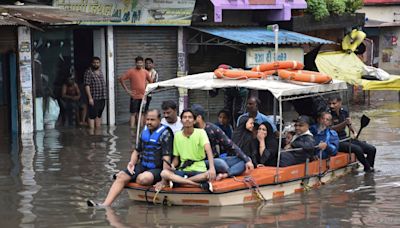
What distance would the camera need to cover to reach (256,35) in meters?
22.8

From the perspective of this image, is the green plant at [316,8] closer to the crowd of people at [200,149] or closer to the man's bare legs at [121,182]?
the crowd of people at [200,149]

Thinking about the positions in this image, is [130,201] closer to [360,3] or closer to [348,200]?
[348,200]

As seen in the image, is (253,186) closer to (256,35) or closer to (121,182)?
(121,182)

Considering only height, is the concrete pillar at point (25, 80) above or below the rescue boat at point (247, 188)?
above

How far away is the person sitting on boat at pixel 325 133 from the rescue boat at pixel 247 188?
32 centimetres

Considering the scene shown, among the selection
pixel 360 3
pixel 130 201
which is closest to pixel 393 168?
pixel 130 201

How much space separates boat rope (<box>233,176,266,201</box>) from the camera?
37.7 feet

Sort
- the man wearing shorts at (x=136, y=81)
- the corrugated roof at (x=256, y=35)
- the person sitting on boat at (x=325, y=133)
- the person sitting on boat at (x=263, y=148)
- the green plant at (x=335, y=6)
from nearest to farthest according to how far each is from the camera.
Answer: the person sitting on boat at (x=263, y=148) < the person sitting on boat at (x=325, y=133) < the man wearing shorts at (x=136, y=81) < the corrugated roof at (x=256, y=35) < the green plant at (x=335, y=6)

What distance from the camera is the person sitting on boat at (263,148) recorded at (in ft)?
40.9

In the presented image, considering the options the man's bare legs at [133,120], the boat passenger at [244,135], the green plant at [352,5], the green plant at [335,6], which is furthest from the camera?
the green plant at [352,5]

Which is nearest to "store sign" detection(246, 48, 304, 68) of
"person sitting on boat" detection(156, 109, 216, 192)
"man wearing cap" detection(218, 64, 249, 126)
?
"man wearing cap" detection(218, 64, 249, 126)

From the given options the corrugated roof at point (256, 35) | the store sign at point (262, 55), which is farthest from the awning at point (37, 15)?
the store sign at point (262, 55)

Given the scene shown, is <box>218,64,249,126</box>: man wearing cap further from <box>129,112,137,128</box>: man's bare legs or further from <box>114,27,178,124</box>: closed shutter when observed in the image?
<box>114,27,178,124</box>: closed shutter

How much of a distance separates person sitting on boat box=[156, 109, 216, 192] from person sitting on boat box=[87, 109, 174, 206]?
0.14 m
